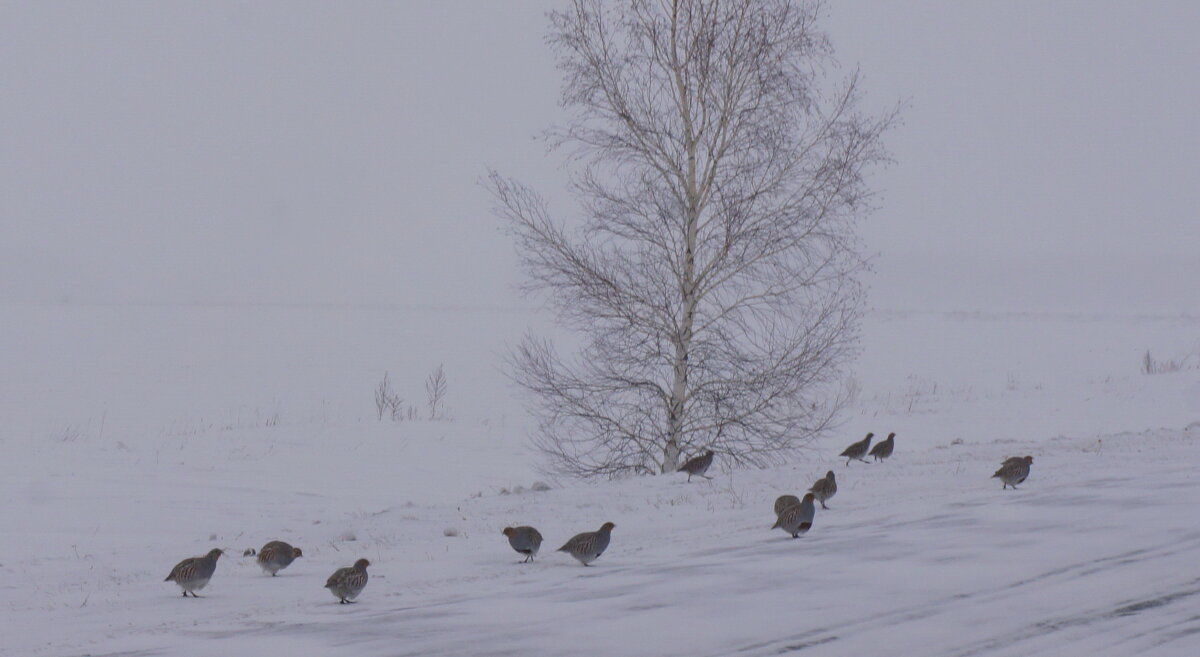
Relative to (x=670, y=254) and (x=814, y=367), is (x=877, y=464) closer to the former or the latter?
(x=814, y=367)

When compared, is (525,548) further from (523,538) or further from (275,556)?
(275,556)

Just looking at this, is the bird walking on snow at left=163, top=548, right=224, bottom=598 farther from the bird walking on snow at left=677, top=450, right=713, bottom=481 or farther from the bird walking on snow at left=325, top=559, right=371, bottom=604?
the bird walking on snow at left=677, top=450, right=713, bottom=481

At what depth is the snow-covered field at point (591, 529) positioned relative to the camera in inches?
249

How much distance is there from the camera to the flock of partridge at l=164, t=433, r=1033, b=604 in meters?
7.68

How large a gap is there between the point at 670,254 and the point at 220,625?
10.6 metres

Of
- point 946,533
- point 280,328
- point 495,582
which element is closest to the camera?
point 495,582

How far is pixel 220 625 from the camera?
710 centimetres

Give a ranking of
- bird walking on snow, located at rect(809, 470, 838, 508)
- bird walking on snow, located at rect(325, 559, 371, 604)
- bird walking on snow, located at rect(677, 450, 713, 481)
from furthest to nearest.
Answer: bird walking on snow, located at rect(677, 450, 713, 481) < bird walking on snow, located at rect(809, 470, 838, 508) < bird walking on snow, located at rect(325, 559, 371, 604)

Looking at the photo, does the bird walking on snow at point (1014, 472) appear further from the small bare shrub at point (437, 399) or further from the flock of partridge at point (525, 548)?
the small bare shrub at point (437, 399)

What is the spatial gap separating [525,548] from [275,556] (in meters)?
2.02

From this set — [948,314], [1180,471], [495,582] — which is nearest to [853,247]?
[1180,471]

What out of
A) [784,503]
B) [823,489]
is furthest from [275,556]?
[823,489]

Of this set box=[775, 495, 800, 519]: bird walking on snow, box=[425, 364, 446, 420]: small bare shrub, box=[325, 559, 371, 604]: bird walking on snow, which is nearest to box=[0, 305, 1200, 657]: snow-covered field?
box=[325, 559, 371, 604]: bird walking on snow

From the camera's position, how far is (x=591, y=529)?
429 inches
